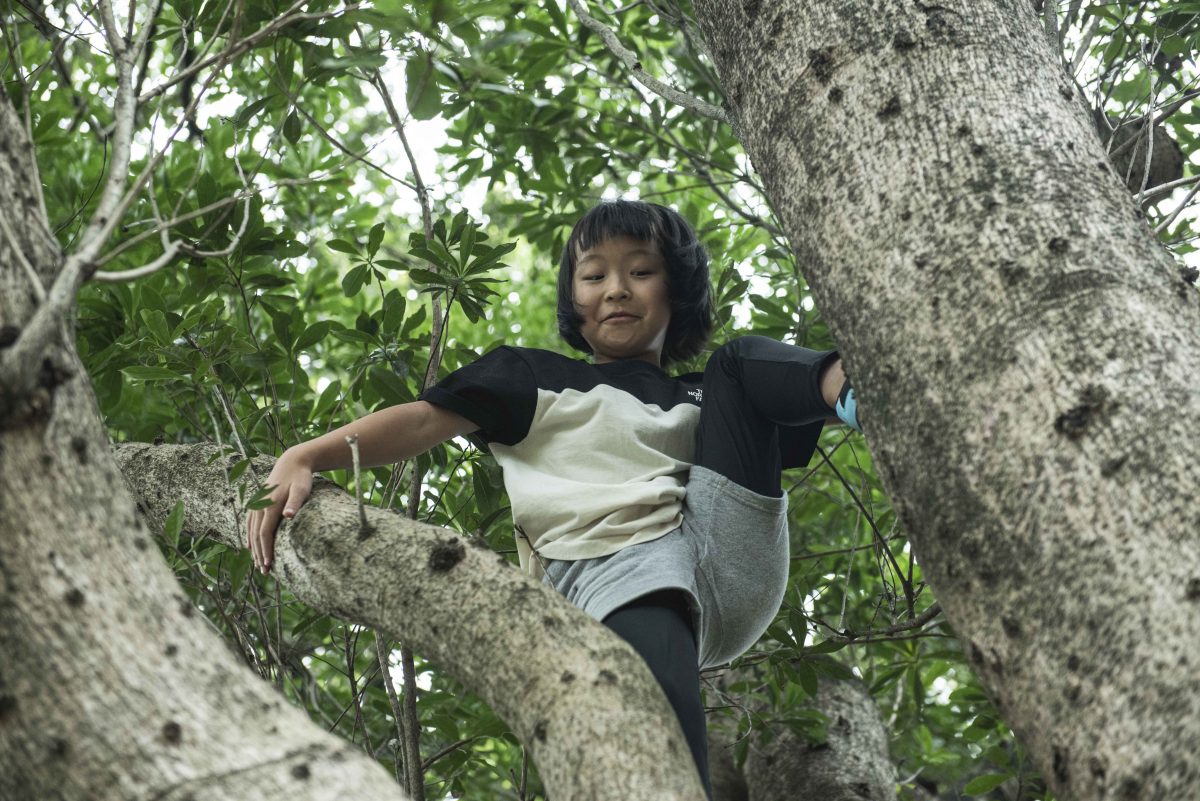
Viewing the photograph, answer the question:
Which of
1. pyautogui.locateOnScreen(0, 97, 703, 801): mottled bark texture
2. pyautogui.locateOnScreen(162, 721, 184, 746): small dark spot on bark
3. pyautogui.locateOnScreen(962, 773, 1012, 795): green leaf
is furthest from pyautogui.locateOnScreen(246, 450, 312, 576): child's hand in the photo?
pyautogui.locateOnScreen(962, 773, 1012, 795): green leaf

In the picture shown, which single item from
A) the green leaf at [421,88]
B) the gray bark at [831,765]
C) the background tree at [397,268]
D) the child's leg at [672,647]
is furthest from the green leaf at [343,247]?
the gray bark at [831,765]

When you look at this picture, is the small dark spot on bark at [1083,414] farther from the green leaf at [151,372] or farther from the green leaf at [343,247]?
the green leaf at [343,247]

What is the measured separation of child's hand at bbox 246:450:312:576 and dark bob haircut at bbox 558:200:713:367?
113 centimetres

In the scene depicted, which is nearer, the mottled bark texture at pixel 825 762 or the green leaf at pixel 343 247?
the green leaf at pixel 343 247

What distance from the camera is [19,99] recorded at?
3582mm

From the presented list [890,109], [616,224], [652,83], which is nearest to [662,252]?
[616,224]

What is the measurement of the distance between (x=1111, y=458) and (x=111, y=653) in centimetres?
106

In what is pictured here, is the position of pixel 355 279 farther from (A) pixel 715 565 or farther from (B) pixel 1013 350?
(B) pixel 1013 350

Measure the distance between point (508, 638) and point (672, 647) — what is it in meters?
0.50

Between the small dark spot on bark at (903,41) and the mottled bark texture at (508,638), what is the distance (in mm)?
922

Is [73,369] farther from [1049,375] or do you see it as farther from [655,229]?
[655,229]

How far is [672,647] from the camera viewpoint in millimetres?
1869

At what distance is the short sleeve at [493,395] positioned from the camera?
90.8 inches

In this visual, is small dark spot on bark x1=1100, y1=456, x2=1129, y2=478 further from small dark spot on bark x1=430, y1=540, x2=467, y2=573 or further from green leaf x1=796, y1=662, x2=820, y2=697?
green leaf x1=796, y1=662, x2=820, y2=697
